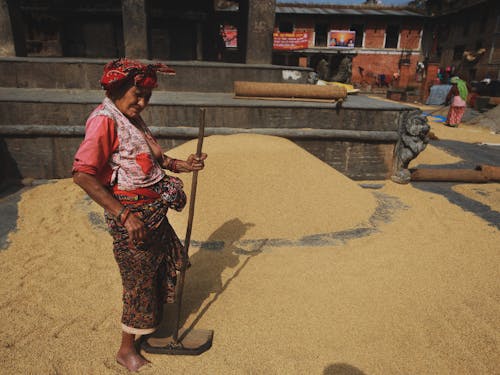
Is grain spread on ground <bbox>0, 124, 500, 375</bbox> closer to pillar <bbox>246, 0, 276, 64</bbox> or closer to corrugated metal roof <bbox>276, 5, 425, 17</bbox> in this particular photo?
pillar <bbox>246, 0, 276, 64</bbox>

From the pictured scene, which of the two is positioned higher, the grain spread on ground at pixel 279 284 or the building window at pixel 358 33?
the building window at pixel 358 33

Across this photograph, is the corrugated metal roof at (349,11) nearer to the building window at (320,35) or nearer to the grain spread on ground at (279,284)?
the building window at (320,35)

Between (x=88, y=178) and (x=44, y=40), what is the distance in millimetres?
11284

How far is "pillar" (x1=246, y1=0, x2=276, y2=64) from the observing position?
6.91 meters

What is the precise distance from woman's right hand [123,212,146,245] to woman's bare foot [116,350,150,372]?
29.1 inches

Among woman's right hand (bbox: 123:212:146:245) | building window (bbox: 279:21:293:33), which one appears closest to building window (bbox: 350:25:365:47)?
building window (bbox: 279:21:293:33)

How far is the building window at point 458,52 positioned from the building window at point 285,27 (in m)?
10.8

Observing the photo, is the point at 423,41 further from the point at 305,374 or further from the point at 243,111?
the point at 305,374

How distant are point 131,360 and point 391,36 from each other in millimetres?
27677

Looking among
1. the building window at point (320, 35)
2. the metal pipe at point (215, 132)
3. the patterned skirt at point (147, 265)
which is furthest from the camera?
the building window at point (320, 35)

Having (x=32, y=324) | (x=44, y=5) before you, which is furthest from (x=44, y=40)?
(x=32, y=324)

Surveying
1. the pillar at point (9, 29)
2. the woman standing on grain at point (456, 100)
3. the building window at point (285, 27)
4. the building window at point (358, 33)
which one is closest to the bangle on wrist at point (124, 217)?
the pillar at point (9, 29)

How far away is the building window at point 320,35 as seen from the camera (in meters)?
24.2

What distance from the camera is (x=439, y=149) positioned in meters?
7.73
